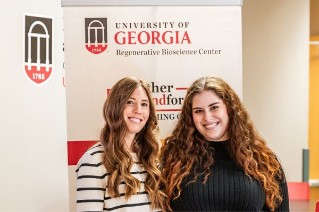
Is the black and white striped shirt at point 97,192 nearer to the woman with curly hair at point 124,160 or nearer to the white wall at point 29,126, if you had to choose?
the woman with curly hair at point 124,160

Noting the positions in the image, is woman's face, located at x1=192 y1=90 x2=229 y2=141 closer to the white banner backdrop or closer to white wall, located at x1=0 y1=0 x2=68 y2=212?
the white banner backdrop

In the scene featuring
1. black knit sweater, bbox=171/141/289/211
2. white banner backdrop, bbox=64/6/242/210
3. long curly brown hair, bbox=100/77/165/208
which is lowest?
black knit sweater, bbox=171/141/289/211

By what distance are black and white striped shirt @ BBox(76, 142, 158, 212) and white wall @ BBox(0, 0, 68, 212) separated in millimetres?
1035

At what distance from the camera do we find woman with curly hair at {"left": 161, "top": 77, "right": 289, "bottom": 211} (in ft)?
6.10

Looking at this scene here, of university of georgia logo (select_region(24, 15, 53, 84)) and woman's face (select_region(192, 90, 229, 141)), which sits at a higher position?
university of georgia logo (select_region(24, 15, 53, 84))

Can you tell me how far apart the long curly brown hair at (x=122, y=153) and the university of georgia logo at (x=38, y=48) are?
1051mm

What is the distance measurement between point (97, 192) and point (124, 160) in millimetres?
197

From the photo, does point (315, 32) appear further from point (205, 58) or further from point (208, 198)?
point (208, 198)

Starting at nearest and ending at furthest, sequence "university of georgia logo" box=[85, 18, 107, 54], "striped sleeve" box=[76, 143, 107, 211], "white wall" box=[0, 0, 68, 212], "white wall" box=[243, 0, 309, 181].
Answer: "striped sleeve" box=[76, 143, 107, 211] < "university of georgia logo" box=[85, 18, 107, 54] < "white wall" box=[0, 0, 68, 212] < "white wall" box=[243, 0, 309, 181]

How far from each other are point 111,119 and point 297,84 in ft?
13.2

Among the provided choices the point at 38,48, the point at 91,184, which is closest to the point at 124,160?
the point at 91,184

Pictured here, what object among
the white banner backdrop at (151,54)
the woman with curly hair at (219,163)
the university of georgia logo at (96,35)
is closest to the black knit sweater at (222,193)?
the woman with curly hair at (219,163)

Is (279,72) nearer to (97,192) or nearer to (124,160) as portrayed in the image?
(124,160)

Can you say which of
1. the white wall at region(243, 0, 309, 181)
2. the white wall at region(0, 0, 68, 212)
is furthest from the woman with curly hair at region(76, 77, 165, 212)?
the white wall at region(243, 0, 309, 181)
